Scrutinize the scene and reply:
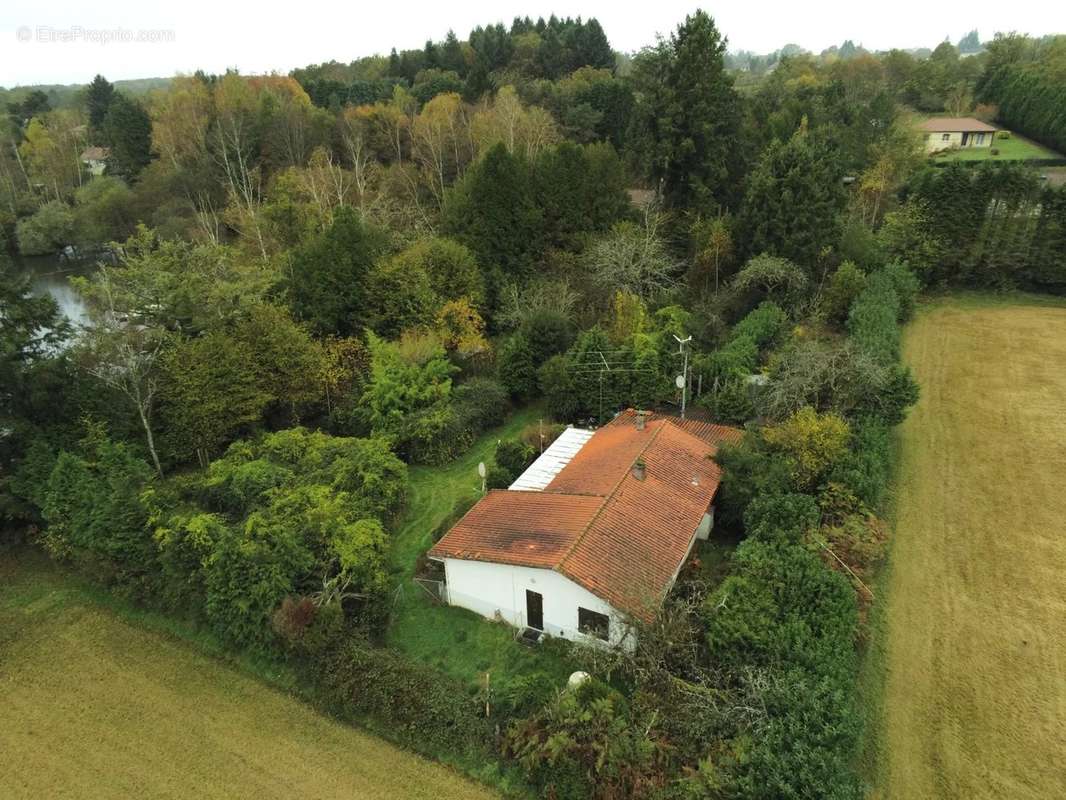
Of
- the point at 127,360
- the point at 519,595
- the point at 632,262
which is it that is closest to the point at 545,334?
the point at 632,262

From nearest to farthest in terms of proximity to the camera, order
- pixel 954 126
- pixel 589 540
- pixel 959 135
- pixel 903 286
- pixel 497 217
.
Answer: pixel 589 540, pixel 903 286, pixel 497 217, pixel 959 135, pixel 954 126

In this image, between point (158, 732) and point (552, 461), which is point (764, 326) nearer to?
point (552, 461)

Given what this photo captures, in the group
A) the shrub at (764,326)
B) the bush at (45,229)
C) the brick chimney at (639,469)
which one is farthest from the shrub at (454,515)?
the bush at (45,229)

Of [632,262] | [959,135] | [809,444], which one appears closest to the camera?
[809,444]

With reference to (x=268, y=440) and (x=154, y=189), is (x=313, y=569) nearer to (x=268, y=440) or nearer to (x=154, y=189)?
(x=268, y=440)

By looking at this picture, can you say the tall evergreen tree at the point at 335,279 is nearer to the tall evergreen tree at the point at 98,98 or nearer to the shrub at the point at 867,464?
the shrub at the point at 867,464

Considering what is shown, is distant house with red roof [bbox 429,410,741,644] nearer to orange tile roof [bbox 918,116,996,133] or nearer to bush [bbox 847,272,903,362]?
bush [bbox 847,272,903,362]

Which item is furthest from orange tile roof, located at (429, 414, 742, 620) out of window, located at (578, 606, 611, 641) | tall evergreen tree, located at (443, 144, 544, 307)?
tall evergreen tree, located at (443, 144, 544, 307)
